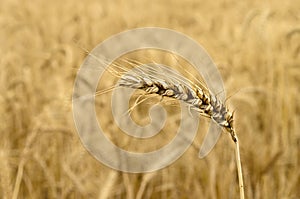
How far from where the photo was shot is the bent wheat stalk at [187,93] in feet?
2.18

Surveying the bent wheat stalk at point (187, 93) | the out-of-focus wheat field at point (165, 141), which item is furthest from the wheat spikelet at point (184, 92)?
the out-of-focus wheat field at point (165, 141)

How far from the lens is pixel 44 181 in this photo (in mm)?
1403

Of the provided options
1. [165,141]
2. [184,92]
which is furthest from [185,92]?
[165,141]

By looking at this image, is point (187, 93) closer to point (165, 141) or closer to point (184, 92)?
point (184, 92)

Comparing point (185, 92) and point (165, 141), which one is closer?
point (185, 92)

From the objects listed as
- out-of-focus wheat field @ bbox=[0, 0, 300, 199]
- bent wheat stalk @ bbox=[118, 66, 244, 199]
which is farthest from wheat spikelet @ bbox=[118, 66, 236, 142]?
out-of-focus wheat field @ bbox=[0, 0, 300, 199]

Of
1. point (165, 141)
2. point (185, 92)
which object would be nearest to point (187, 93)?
point (185, 92)

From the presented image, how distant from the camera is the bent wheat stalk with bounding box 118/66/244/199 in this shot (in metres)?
0.66

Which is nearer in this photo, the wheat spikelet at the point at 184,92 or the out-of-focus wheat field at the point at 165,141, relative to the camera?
the wheat spikelet at the point at 184,92

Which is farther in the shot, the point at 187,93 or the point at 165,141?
the point at 165,141

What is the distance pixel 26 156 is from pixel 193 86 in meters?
0.54

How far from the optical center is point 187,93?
68 centimetres

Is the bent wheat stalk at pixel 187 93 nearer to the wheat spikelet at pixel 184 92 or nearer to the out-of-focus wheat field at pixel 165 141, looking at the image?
the wheat spikelet at pixel 184 92

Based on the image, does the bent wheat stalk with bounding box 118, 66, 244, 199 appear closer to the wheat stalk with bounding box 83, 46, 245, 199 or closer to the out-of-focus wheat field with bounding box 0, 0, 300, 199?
the wheat stalk with bounding box 83, 46, 245, 199
